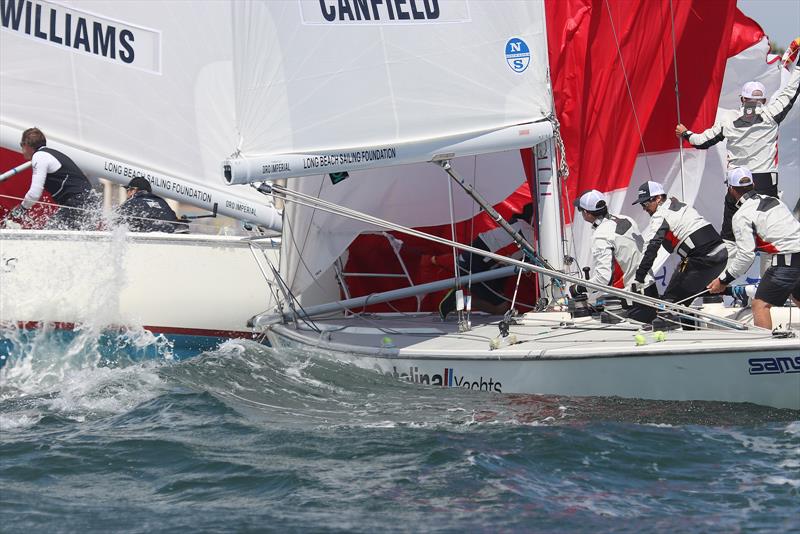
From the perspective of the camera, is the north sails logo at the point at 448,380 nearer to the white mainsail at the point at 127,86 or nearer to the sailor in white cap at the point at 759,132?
the sailor in white cap at the point at 759,132

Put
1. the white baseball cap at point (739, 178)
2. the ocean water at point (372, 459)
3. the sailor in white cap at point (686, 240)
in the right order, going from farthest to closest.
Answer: the sailor in white cap at point (686, 240)
the white baseball cap at point (739, 178)
the ocean water at point (372, 459)

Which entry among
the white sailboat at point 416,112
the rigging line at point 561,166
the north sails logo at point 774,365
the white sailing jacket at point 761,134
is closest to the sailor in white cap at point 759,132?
the white sailing jacket at point 761,134

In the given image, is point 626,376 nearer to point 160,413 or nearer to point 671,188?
point 160,413

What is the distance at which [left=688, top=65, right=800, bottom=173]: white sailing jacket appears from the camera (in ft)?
32.0

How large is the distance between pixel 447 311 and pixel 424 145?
80.1 inches

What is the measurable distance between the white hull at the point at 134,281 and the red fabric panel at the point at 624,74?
2.94 m

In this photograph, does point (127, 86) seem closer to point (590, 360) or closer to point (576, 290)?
point (576, 290)

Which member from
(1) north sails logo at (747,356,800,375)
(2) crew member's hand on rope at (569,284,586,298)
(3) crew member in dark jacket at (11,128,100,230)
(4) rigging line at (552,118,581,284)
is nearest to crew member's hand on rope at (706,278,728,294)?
(1) north sails logo at (747,356,800,375)

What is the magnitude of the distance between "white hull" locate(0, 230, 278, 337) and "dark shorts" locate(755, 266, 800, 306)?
427cm

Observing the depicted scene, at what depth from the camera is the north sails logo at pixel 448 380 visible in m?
7.97

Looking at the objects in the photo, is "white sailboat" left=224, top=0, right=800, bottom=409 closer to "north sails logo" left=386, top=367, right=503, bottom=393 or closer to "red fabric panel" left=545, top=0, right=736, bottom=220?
"north sails logo" left=386, top=367, right=503, bottom=393

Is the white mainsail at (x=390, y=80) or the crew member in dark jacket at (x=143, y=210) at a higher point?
the white mainsail at (x=390, y=80)

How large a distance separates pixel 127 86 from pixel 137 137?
468 millimetres

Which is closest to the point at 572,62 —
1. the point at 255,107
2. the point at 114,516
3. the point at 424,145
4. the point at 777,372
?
the point at 424,145
